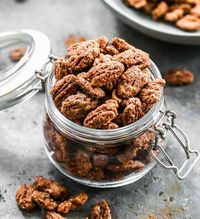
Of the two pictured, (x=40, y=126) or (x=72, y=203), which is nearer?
(x=72, y=203)

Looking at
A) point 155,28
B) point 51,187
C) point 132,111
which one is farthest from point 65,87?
point 155,28

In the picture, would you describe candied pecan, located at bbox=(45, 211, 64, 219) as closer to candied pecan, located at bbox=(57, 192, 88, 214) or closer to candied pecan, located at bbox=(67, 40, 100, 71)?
candied pecan, located at bbox=(57, 192, 88, 214)

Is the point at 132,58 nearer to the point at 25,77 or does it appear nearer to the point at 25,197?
the point at 25,77

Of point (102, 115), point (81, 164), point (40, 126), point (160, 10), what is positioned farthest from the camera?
point (160, 10)

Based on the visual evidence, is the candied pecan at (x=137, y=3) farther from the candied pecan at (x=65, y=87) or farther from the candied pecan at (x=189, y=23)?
the candied pecan at (x=65, y=87)

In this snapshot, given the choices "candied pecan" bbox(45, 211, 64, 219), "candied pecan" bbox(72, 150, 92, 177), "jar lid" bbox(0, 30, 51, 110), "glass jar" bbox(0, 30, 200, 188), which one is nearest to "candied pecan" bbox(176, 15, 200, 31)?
"glass jar" bbox(0, 30, 200, 188)

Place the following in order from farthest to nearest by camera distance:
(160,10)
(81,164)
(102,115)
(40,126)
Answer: (160,10), (40,126), (81,164), (102,115)

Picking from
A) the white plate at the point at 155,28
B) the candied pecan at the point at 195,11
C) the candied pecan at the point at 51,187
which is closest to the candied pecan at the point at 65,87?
the candied pecan at the point at 51,187
